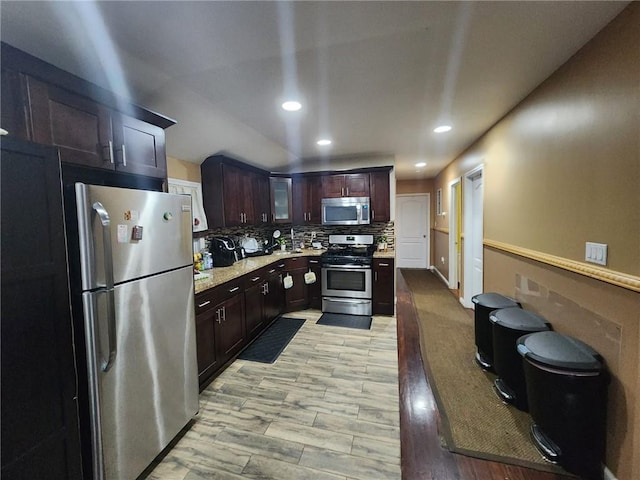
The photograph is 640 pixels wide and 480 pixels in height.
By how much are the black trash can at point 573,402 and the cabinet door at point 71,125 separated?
2.81m

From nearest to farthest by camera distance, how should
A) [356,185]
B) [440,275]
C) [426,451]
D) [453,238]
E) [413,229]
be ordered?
[426,451], [356,185], [453,238], [440,275], [413,229]

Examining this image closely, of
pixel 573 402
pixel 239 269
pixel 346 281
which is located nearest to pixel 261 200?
pixel 239 269

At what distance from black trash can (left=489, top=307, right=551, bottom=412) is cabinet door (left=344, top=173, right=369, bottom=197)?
2582 mm

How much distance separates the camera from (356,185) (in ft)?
14.1

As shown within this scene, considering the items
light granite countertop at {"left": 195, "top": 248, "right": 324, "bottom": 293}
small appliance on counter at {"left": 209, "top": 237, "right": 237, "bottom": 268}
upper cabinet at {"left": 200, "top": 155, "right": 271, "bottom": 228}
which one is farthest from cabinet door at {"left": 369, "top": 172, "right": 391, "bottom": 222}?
small appliance on counter at {"left": 209, "top": 237, "right": 237, "bottom": 268}

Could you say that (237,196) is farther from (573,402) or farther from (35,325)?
(573,402)

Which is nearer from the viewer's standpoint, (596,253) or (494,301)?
(596,253)

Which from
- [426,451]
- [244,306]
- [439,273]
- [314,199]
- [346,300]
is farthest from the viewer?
[439,273]

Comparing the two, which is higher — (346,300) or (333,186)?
(333,186)

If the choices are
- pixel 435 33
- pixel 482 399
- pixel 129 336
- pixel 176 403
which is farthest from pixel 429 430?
pixel 435 33

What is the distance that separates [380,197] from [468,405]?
2.88 meters

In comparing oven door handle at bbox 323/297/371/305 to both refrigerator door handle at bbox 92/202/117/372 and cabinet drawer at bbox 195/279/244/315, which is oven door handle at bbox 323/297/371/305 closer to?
cabinet drawer at bbox 195/279/244/315

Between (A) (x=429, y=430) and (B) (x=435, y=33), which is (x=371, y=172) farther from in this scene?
(A) (x=429, y=430)

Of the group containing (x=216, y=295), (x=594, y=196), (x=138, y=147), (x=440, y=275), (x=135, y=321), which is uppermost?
(x=138, y=147)
